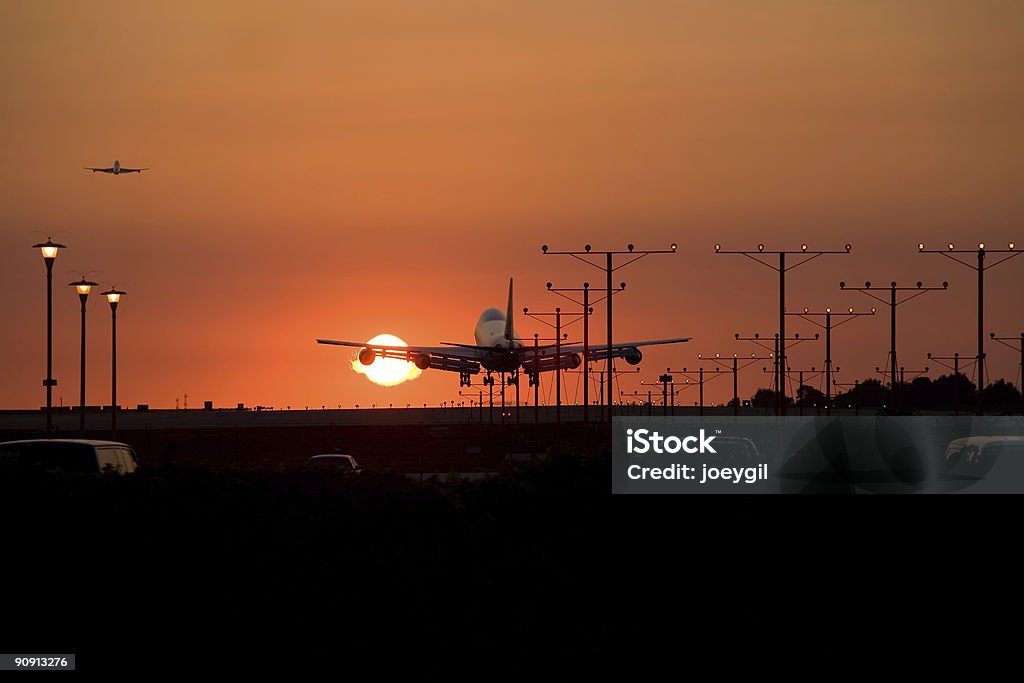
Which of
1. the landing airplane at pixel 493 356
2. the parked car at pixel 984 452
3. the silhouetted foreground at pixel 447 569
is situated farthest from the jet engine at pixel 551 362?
the silhouetted foreground at pixel 447 569

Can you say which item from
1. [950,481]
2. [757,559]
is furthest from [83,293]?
[757,559]

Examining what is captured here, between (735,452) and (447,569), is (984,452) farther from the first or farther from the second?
(447,569)

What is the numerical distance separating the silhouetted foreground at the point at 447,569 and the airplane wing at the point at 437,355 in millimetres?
99499

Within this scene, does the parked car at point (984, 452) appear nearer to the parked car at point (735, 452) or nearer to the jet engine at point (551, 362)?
the parked car at point (735, 452)

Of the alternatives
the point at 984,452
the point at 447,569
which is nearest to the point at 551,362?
the point at 984,452

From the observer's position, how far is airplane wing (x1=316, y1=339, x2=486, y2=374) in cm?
11850

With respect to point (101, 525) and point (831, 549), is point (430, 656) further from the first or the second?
point (831, 549)

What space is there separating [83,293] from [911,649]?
125 ft

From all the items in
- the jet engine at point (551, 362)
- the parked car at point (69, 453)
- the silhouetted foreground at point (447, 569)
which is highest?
the jet engine at point (551, 362)

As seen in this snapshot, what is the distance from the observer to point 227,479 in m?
15.8

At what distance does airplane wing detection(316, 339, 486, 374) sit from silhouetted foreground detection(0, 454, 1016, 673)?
9950cm

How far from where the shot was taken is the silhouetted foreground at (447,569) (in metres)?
14.1

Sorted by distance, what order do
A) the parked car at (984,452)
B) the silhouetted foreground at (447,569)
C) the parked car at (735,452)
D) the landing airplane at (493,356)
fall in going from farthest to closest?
1. the landing airplane at (493,356)
2. the parked car at (984,452)
3. the parked car at (735,452)
4. the silhouetted foreground at (447,569)

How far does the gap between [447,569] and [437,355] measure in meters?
109
